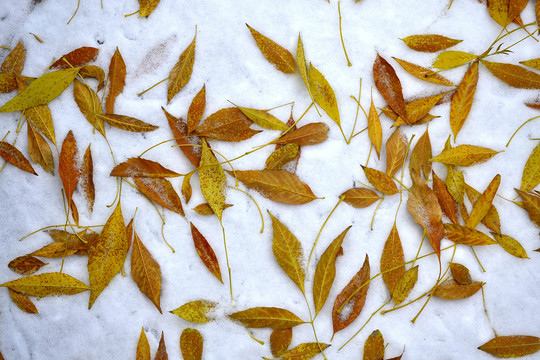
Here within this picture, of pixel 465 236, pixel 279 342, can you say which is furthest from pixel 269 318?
pixel 465 236

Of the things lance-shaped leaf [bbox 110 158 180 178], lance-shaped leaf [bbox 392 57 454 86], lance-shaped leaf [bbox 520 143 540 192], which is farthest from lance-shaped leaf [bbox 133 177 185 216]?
lance-shaped leaf [bbox 520 143 540 192]

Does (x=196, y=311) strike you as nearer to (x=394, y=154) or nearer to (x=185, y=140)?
(x=185, y=140)

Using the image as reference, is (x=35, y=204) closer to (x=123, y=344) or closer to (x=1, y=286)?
(x=1, y=286)

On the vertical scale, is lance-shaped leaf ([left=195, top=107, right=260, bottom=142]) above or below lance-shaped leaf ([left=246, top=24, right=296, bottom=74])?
below

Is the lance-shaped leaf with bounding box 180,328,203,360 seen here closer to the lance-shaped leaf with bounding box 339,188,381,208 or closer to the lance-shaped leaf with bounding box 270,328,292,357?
the lance-shaped leaf with bounding box 270,328,292,357

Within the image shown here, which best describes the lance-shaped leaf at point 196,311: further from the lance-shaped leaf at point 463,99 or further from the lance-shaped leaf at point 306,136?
the lance-shaped leaf at point 463,99

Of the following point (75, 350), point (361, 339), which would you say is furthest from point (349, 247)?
point (75, 350)

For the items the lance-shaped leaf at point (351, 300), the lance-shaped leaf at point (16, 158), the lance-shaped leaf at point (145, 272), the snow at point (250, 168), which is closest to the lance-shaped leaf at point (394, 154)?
the snow at point (250, 168)
